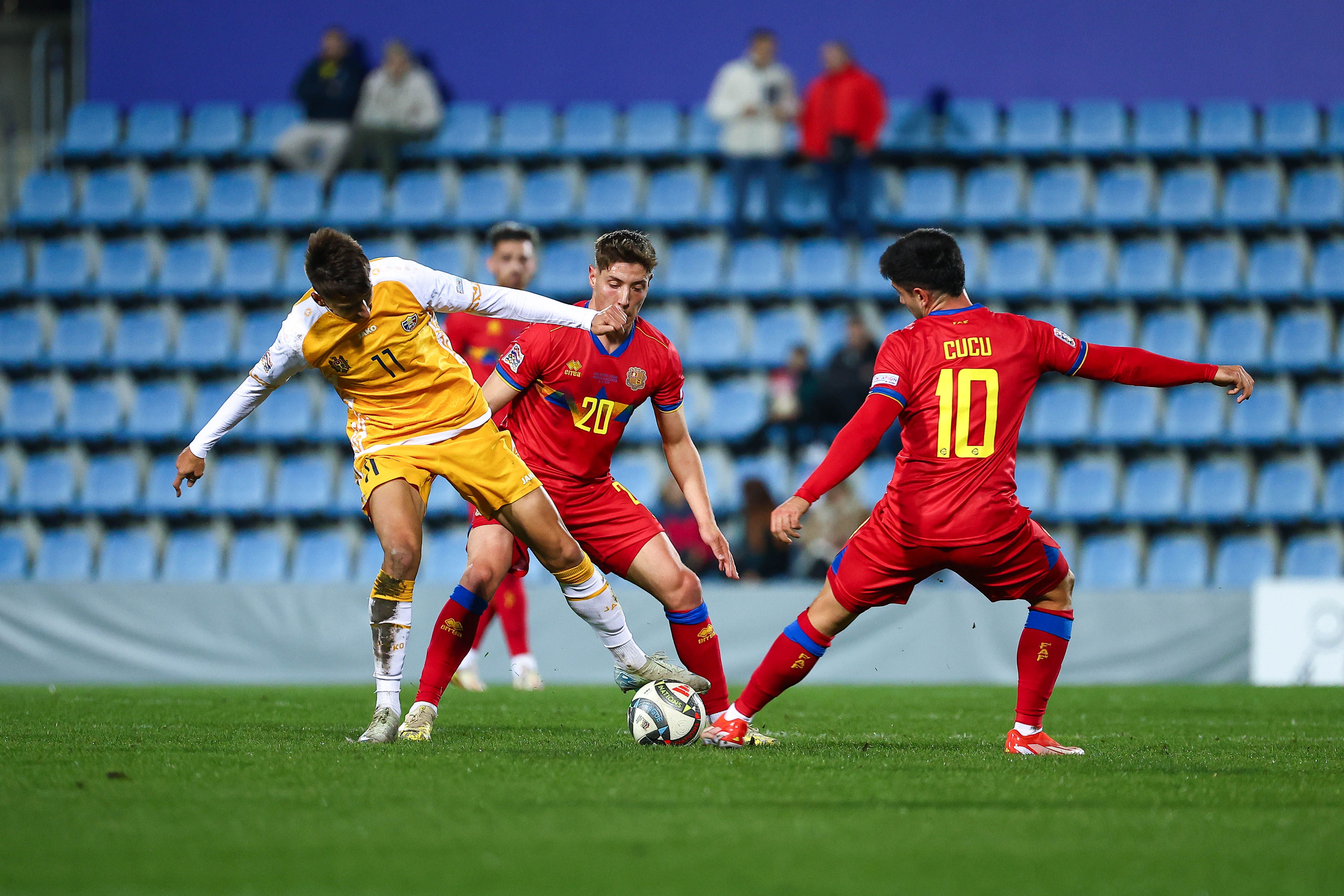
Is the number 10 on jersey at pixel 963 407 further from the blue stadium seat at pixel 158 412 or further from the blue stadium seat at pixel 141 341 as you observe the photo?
the blue stadium seat at pixel 141 341

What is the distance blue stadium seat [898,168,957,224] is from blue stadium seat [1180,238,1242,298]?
87.2 inches

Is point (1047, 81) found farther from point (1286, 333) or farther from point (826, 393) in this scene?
point (826, 393)

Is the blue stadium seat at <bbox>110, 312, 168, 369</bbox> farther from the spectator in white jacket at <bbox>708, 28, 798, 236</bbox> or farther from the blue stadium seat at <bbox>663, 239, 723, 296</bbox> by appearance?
the spectator in white jacket at <bbox>708, 28, 798, 236</bbox>

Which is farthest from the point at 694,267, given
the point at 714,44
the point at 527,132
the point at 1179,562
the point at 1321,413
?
the point at 1321,413

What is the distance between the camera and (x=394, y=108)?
14344 millimetres

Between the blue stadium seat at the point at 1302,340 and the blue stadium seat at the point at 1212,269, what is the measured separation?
55cm

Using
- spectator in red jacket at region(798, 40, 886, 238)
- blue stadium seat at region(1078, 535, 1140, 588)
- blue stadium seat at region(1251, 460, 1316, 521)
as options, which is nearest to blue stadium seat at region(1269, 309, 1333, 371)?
blue stadium seat at region(1251, 460, 1316, 521)

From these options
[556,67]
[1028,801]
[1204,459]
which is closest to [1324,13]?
[1204,459]

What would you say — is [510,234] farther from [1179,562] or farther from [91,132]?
[91,132]

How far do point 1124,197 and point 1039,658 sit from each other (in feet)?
31.2

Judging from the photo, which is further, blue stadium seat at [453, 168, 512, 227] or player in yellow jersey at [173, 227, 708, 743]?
blue stadium seat at [453, 168, 512, 227]

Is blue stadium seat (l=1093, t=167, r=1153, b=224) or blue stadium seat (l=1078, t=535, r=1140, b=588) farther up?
blue stadium seat (l=1093, t=167, r=1153, b=224)

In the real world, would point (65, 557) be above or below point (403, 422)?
below

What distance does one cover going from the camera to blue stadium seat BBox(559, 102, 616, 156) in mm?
14391
